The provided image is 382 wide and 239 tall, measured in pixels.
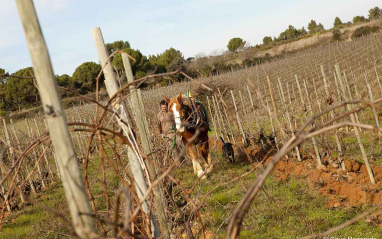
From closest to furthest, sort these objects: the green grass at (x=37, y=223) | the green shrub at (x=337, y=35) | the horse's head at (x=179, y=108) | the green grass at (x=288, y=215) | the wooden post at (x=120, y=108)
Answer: the wooden post at (x=120, y=108) → the green grass at (x=288, y=215) → the green grass at (x=37, y=223) → the horse's head at (x=179, y=108) → the green shrub at (x=337, y=35)

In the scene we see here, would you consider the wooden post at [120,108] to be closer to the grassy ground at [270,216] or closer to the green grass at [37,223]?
the grassy ground at [270,216]

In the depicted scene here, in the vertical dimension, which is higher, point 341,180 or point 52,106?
point 52,106

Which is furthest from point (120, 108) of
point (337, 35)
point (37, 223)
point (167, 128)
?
point (337, 35)

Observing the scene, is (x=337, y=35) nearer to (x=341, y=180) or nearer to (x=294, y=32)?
(x=294, y=32)

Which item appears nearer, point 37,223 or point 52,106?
point 52,106

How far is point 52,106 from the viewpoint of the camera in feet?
3.71

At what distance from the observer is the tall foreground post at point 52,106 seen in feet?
3.67

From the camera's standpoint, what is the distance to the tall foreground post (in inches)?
44.1

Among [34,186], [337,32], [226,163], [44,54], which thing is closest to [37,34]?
[44,54]

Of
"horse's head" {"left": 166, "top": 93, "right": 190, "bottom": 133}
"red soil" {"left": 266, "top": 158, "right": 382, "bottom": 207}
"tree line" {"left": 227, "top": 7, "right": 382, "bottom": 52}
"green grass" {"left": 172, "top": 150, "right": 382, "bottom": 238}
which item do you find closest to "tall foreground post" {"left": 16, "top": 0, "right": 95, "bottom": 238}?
"green grass" {"left": 172, "top": 150, "right": 382, "bottom": 238}

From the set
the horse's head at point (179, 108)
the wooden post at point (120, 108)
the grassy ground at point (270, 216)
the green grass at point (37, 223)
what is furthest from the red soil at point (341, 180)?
the green grass at point (37, 223)

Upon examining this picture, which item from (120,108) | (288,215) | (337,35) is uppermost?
(337,35)

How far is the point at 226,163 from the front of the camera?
8.56 meters

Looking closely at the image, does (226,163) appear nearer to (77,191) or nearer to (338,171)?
(338,171)
